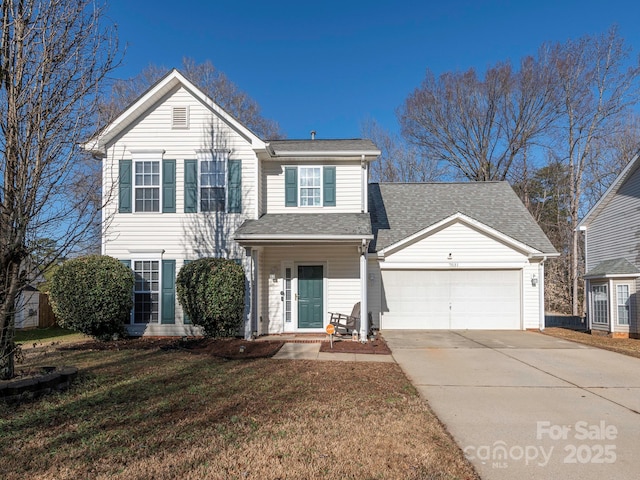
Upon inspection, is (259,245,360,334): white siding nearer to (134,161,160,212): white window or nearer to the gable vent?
(134,161,160,212): white window

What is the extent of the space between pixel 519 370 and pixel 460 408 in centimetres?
309

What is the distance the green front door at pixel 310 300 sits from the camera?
42.4 feet

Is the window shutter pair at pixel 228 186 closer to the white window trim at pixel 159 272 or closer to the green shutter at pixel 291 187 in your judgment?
the green shutter at pixel 291 187

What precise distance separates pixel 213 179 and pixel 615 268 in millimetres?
12696

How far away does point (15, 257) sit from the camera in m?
5.89

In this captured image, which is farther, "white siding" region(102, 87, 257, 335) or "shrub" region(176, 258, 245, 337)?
"white siding" region(102, 87, 257, 335)

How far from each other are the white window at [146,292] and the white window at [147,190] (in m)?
1.57

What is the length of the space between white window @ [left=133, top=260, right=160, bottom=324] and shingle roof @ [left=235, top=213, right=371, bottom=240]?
300cm

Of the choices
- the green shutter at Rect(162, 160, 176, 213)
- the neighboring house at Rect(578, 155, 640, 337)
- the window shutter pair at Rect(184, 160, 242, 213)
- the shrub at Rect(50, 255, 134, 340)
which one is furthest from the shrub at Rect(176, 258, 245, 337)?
the neighboring house at Rect(578, 155, 640, 337)

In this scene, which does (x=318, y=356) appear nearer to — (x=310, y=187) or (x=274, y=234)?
(x=274, y=234)

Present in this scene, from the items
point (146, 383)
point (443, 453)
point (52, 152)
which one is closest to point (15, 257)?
point (52, 152)

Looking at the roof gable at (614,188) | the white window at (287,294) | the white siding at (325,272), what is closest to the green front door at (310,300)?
the white siding at (325,272)

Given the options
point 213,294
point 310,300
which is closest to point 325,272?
point 310,300

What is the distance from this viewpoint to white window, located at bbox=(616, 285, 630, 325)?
44.4 ft
